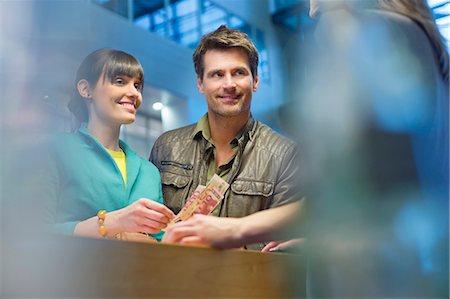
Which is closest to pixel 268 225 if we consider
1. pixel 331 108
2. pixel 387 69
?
pixel 331 108

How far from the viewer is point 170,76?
3.52 ft

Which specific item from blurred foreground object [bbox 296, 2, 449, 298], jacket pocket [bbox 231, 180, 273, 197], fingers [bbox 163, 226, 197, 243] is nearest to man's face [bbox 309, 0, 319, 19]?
blurred foreground object [bbox 296, 2, 449, 298]

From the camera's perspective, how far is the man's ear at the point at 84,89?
91cm

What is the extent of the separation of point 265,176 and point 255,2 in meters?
0.37

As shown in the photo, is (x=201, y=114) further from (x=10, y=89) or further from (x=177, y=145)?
(x=10, y=89)

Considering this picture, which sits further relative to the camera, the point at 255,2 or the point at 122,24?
the point at 255,2

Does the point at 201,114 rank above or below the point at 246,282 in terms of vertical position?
above

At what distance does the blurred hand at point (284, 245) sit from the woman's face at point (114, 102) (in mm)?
363

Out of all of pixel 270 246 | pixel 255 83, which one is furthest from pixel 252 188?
pixel 255 83

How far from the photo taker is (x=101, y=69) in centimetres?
96

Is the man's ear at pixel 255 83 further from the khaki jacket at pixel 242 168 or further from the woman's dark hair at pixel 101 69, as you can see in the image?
the woman's dark hair at pixel 101 69

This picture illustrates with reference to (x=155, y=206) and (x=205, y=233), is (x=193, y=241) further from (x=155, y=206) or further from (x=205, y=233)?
(x=155, y=206)

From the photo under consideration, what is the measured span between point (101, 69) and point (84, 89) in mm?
52

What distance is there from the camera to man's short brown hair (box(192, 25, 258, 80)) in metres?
1.07
